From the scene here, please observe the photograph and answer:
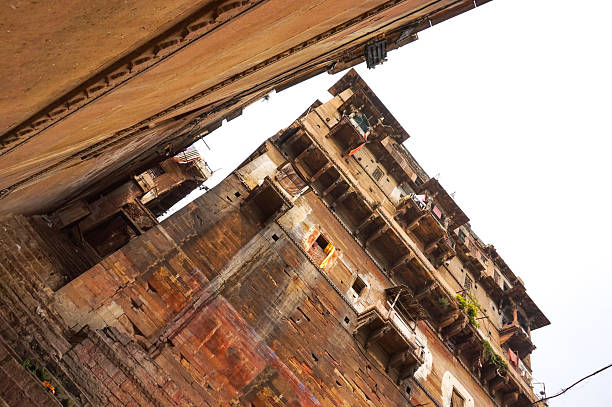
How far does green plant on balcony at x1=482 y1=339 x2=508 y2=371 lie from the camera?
1911 centimetres

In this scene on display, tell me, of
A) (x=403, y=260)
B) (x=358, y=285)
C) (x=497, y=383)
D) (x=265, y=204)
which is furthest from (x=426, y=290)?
(x=265, y=204)

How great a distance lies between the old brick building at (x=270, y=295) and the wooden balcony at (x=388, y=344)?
7cm

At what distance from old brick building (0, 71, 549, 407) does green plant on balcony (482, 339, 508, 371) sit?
0.09m

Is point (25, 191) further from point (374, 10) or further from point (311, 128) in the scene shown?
point (311, 128)

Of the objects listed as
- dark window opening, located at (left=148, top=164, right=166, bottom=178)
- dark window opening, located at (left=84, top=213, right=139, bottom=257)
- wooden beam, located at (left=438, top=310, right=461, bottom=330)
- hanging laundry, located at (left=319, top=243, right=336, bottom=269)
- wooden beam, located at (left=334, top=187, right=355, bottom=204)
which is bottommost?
wooden beam, located at (left=438, top=310, right=461, bottom=330)

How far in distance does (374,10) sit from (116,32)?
422 centimetres

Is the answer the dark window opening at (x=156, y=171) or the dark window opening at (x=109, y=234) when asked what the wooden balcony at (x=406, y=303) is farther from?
the dark window opening at (x=156, y=171)

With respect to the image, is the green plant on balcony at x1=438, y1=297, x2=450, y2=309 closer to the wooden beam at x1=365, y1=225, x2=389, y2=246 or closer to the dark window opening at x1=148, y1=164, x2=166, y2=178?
the wooden beam at x1=365, y1=225, x2=389, y2=246

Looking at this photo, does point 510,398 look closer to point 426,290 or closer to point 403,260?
point 426,290

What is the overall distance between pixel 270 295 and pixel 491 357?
41.2ft

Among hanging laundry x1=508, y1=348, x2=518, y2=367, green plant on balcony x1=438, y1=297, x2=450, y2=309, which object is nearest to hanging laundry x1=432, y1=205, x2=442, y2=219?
green plant on balcony x1=438, y1=297, x2=450, y2=309

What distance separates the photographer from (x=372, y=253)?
18.5m

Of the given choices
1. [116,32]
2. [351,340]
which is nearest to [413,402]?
[351,340]

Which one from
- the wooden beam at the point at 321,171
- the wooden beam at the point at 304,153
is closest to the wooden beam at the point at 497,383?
the wooden beam at the point at 321,171
